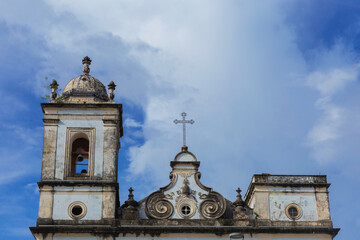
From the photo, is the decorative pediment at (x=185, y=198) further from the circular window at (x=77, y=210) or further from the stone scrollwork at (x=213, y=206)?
the circular window at (x=77, y=210)

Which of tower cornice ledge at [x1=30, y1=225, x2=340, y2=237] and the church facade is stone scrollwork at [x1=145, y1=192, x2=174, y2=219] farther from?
tower cornice ledge at [x1=30, y1=225, x2=340, y2=237]

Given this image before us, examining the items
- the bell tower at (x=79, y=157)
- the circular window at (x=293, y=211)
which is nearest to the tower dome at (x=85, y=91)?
the bell tower at (x=79, y=157)

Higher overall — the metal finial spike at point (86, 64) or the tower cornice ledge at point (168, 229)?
the metal finial spike at point (86, 64)

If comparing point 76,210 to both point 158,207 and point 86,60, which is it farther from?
point 86,60

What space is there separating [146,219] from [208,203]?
2.69 m

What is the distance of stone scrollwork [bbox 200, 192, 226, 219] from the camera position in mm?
27719

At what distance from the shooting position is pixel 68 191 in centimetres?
2764

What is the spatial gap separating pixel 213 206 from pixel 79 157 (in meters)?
6.24

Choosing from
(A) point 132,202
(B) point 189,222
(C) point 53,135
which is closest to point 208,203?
(B) point 189,222

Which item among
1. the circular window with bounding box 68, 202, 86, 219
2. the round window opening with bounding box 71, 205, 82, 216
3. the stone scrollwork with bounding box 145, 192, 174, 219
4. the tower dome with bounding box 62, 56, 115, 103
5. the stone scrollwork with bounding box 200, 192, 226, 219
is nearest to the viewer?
the circular window with bounding box 68, 202, 86, 219

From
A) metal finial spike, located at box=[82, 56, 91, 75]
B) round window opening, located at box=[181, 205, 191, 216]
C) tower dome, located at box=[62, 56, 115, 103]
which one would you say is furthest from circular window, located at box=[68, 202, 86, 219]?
metal finial spike, located at box=[82, 56, 91, 75]

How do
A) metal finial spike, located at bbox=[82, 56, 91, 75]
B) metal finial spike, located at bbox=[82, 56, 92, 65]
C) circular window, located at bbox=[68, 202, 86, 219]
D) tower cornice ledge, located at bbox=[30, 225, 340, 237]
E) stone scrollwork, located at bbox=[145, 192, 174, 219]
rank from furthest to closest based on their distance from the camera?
metal finial spike, located at bbox=[82, 56, 92, 65]
metal finial spike, located at bbox=[82, 56, 91, 75]
stone scrollwork, located at bbox=[145, 192, 174, 219]
circular window, located at bbox=[68, 202, 86, 219]
tower cornice ledge, located at bbox=[30, 225, 340, 237]

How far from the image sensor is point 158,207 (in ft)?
91.2

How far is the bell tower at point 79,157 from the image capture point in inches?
1073
